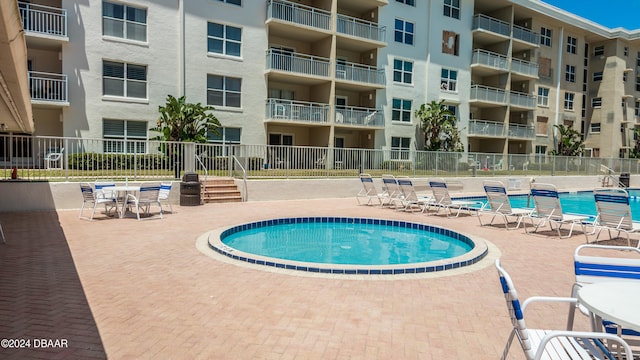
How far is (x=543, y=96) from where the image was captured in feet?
132

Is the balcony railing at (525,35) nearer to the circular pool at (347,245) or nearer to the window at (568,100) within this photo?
the window at (568,100)

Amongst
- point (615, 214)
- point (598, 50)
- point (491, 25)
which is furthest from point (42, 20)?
point (598, 50)

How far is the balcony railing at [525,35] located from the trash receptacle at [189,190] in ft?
110

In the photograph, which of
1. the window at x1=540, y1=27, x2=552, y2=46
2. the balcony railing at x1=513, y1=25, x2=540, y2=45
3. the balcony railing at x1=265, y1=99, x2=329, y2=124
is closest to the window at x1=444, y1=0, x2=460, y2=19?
the balcony railing at x1=513, y1=25, x2=540, y2=45

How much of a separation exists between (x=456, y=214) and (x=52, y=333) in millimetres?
12544

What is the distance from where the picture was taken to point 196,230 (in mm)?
10000

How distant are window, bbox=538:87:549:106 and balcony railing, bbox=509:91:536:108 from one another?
2.93 m

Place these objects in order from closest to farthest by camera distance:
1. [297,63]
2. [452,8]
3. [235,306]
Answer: [235,306] < [297,63] < [452,8]

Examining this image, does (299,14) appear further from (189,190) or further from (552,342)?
(552,342)

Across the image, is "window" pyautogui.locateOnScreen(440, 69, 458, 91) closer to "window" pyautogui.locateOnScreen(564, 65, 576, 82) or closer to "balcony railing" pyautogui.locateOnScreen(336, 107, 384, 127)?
"balcony railing" pyautogui.locateOnScreen(336, 107, 384, 127)

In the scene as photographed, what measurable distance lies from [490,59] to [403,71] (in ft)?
30.6

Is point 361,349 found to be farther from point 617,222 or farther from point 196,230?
point 617,222

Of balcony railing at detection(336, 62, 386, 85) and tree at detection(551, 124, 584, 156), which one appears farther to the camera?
tree at detection(551, 124, 584, 156)

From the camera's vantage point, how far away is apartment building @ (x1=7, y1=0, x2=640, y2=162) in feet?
67.6
